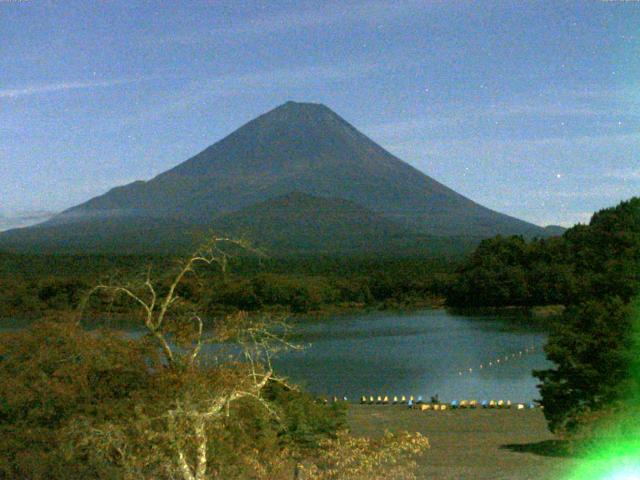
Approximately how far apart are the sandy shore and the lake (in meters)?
2.23

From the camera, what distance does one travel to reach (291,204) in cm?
10150

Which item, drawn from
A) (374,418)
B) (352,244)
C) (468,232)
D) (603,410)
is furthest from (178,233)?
(603,410)

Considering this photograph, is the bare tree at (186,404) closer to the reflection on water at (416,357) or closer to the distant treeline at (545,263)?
the reflection on water at (416,357)


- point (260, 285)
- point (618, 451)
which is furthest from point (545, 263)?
point (618, 451)

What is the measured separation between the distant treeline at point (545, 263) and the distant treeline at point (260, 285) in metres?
2.21

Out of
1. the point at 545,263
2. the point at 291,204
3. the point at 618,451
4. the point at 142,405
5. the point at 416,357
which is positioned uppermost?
the point at 291,204

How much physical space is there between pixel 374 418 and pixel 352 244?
74.9 m

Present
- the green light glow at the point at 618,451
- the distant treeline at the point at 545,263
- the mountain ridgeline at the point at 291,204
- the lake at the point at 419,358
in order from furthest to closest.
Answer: the mountain ridgeline at the point at 291,204
the distant treeline at the point at 545,263
the lake at the point at 419,358
the green light glow at the point at 618,451

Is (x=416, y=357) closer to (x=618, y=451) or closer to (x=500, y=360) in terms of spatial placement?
(x=500, y=360)

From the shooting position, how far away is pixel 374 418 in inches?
638

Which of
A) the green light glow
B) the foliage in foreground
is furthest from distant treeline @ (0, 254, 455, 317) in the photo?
the foliage in foreground

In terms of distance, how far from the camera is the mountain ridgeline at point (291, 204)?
91.1m

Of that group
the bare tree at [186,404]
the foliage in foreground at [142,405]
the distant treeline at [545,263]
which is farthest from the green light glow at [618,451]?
the distant treeline at [545,263]

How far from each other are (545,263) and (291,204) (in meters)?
55.4
